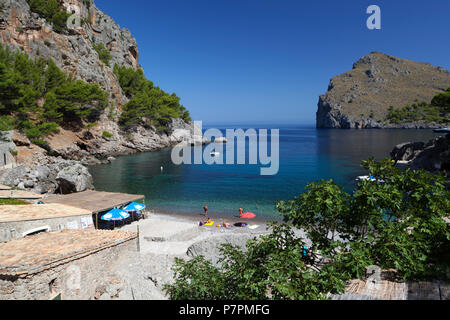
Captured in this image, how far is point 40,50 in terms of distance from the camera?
5472 cm

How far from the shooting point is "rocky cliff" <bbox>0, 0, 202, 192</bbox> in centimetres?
3729

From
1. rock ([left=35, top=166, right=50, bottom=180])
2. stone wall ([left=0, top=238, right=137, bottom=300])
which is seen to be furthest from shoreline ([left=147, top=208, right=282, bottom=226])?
rock ([left=35, top=166, right=50, bottom=180])

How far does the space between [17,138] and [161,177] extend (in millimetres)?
21917

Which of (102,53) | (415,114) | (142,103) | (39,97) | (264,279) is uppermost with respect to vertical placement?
(102,53)

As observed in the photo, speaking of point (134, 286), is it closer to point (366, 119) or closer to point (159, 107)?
point (159, 107)

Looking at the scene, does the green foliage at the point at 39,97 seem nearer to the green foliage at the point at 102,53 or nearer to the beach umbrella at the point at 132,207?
the green foliage at the point at 102,53

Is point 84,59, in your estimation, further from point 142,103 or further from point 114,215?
point 114,215

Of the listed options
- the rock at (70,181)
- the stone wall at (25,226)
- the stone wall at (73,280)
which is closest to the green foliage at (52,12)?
the rock at (70,181)

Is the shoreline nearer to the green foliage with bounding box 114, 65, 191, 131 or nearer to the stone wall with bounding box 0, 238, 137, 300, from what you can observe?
the stone wall with bounding box 0, 238, 137, 300

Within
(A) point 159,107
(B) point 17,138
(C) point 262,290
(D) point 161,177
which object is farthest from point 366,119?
(C) point 262,290

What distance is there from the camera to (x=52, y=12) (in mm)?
61344

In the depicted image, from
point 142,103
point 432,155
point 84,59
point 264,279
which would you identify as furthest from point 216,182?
point 84,59

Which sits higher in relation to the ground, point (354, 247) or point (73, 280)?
point (354, 247)

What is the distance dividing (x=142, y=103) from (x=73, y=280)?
226 ft
